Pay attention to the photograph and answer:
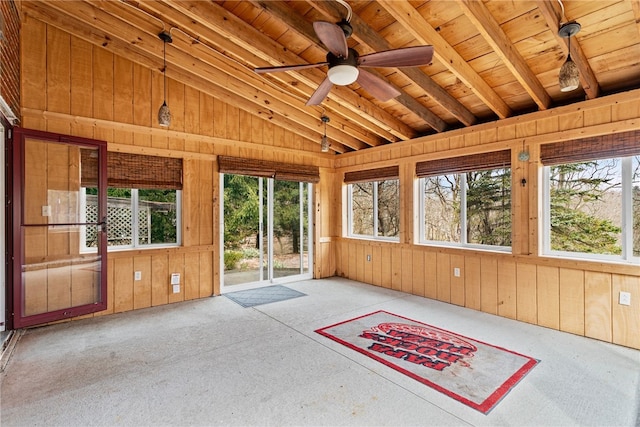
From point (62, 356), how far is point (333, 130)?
4614 mm

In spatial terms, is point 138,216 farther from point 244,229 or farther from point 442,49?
point 442,49

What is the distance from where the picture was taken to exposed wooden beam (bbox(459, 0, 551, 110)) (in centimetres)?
245

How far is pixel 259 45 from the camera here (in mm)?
3260

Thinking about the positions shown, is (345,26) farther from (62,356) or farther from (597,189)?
(62,356)

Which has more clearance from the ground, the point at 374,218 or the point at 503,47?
the point at 503,47

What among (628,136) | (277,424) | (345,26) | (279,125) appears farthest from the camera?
(279,125)

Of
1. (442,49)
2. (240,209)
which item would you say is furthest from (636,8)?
(240,209)

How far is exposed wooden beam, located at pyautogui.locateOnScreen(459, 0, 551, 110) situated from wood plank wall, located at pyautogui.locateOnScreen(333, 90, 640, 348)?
0.36 m

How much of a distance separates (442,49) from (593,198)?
7.67ft

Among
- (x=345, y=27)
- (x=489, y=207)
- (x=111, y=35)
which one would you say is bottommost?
(x=489, y=207)

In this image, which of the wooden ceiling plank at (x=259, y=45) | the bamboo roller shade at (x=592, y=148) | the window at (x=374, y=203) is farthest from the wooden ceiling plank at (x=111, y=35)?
the bamboo roller shade at (x=592, y=148)

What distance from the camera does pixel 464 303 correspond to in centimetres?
443

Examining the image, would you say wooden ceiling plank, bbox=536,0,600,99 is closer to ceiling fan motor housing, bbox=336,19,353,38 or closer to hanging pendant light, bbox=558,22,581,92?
hanging pendant light, bbox=558,22,581,92

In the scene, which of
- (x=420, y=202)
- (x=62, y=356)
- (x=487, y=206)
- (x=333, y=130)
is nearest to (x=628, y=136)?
(x=487, y=206)
